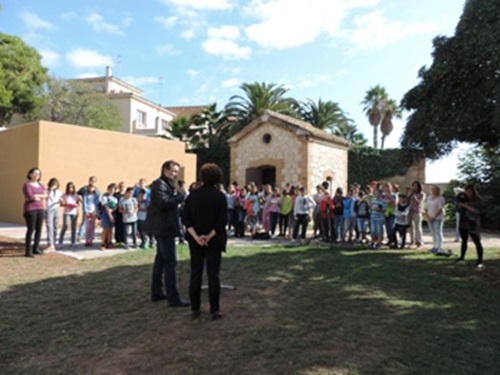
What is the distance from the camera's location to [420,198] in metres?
11.2

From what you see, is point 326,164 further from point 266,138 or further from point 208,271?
point 208,271

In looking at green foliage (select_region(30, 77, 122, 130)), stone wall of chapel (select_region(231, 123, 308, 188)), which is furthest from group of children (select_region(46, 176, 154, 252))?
green foliage (select_region(30, 77, 122, 130))

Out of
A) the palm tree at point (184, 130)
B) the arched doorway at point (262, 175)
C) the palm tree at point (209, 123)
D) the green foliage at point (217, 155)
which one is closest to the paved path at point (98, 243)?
the arched doorway at point (262, 175)

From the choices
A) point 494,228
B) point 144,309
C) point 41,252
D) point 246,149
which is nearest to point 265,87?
point 246,149

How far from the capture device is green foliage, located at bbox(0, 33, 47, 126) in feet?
78.4

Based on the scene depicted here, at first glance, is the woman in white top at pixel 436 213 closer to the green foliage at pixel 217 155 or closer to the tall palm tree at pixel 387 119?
the green foliage at pixel 217 155

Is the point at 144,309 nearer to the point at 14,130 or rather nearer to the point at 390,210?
the point at 390,210

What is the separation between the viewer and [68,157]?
1566 centimetres

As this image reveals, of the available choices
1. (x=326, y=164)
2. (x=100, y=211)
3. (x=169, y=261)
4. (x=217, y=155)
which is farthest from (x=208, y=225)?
(x=217, y=155)

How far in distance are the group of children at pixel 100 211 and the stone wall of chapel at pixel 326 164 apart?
445 inches

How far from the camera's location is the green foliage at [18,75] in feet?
78.4

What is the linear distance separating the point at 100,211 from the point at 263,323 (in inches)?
276

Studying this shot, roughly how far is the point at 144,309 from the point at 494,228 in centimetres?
1762

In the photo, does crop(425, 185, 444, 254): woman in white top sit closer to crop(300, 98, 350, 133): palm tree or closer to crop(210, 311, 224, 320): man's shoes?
crop(210, 311, 224, 320): man's shoes
